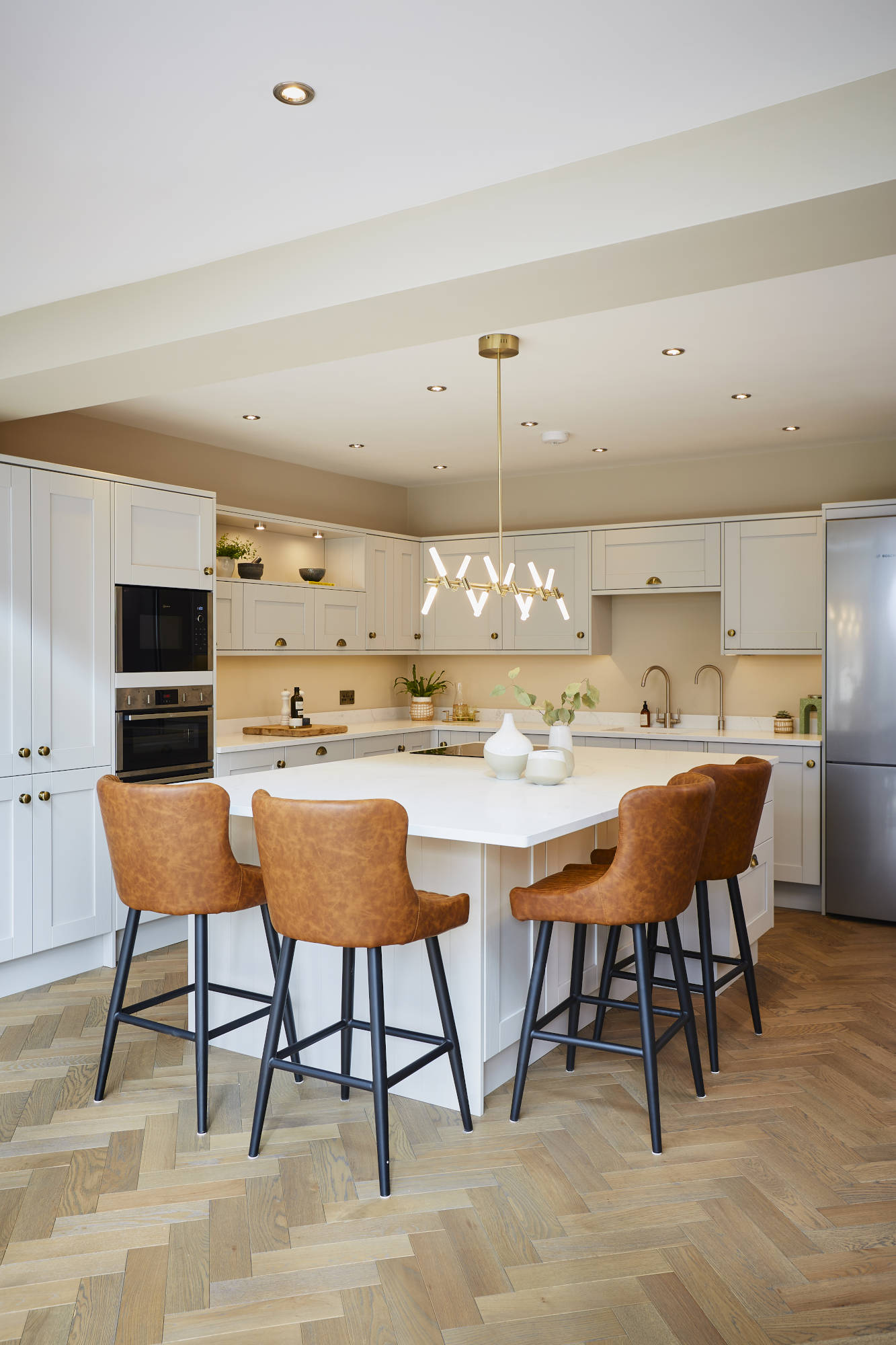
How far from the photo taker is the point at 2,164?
240 cm

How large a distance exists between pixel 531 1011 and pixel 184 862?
1.11 metres

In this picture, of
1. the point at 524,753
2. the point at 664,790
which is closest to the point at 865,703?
the point at 524,753

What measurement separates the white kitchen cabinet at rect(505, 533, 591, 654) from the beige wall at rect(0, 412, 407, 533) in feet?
3.58

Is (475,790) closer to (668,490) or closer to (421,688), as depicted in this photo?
(668,490)

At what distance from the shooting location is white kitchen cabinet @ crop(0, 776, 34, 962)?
3.97 meters

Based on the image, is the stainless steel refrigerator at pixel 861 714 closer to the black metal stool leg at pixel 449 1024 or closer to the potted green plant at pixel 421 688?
the potted green plant at pixel 421 688

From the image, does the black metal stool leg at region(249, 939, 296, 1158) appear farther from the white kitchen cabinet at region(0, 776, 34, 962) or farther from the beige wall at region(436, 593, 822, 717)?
the beige wall at region(436, 593, 822, 717)

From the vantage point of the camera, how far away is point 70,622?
4207 mm

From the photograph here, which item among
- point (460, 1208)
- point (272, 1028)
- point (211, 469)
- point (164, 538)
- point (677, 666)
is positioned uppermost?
point (211, 469)

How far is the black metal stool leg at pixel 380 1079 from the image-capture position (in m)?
2.48

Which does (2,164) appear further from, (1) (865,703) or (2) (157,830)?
(1) (865,703)

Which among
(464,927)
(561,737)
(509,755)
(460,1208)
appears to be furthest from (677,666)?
(460,1208)

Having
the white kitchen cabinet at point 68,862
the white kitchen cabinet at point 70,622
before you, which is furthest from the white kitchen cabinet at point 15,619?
the white kitchen cabinet at point 68,862

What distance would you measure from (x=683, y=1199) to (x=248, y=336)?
2722 millimetres
